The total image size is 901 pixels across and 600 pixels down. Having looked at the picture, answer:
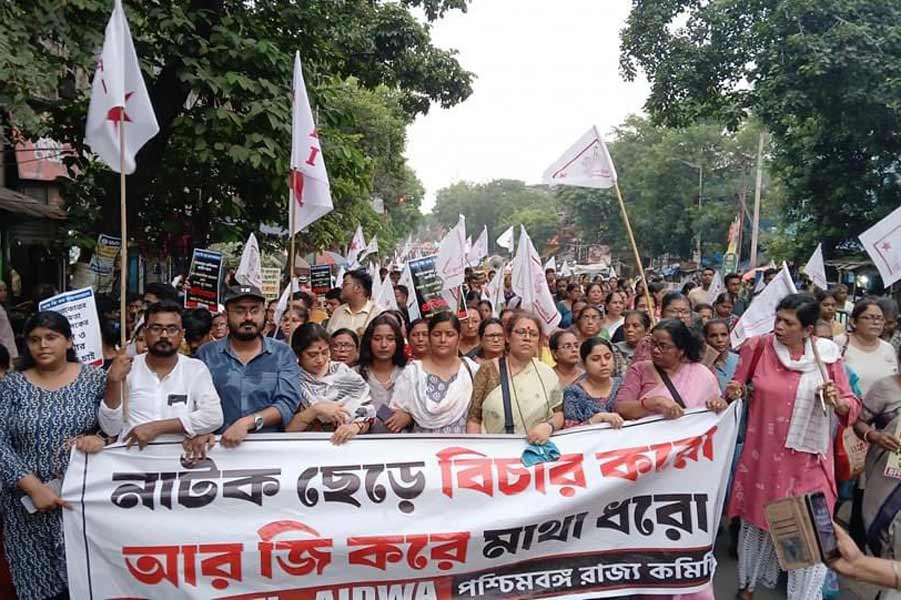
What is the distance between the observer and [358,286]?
682cm

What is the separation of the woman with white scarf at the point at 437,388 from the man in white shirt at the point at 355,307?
2625 millimetres

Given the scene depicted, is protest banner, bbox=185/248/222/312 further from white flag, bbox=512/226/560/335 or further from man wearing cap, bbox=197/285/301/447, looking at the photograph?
man wearing cap, bbox=197/285/301/447

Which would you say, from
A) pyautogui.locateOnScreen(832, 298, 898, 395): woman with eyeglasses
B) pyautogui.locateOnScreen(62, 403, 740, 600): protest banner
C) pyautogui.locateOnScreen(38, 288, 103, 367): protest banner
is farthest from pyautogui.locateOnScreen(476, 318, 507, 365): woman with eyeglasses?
pyautogui.locateOnScreen(832, 298, 898, 395): woman with eyeglasses

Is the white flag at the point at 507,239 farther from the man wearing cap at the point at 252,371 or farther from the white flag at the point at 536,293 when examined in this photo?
the man wearing cap at the point at 252,371

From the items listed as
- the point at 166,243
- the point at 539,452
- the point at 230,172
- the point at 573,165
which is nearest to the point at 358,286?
the point at 573,165

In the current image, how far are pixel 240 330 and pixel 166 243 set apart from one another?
714cm

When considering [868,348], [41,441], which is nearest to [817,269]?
[868,348]

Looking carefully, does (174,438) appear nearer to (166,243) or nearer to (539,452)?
(539,452)

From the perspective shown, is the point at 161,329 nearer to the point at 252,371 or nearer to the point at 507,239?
the point at 252,371

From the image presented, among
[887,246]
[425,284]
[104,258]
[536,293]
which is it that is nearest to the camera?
[887,246]

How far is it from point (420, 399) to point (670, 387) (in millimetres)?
1298

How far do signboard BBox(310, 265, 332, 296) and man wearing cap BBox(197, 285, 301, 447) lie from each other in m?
6.75

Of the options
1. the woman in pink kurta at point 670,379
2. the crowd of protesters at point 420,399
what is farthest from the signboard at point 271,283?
the woman in pink kurta at point 670,379

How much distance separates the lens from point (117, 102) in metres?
3.98
